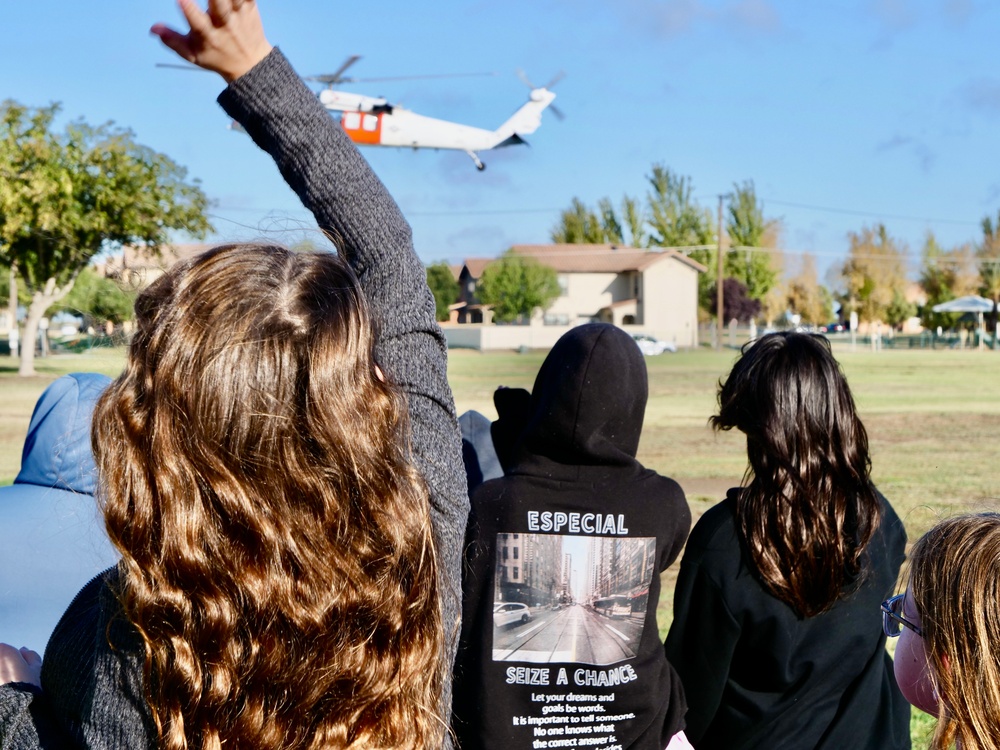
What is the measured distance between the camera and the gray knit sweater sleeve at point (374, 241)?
4.75 feet

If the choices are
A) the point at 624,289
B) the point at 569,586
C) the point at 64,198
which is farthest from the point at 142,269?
the point at 624,289

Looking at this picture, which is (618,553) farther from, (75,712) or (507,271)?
Answer: (507,271)

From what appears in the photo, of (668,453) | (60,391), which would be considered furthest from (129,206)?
(60,391)

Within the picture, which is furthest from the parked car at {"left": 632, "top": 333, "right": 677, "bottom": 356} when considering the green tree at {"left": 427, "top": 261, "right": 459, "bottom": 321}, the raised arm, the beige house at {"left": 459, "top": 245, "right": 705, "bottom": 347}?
the raised arm

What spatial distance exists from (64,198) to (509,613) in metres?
31.3

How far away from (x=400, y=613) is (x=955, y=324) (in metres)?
→ 80.6

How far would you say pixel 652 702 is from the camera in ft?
7.88

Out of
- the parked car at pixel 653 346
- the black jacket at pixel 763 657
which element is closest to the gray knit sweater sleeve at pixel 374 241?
the black jacket at pixel 763 657

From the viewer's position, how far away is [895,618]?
1.70 metres

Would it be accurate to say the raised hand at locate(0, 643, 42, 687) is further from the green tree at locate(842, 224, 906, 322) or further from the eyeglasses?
the green tree at locate(842, 224, 906, 322)

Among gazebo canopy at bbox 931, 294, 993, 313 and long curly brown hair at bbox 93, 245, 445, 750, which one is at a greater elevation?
gazebo canopy at bbox 931, 294, 993, 313

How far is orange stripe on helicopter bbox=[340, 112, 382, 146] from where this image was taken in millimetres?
41125

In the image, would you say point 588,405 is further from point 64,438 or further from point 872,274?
point 872,274

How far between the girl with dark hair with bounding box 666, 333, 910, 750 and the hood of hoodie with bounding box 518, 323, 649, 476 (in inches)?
14.3
